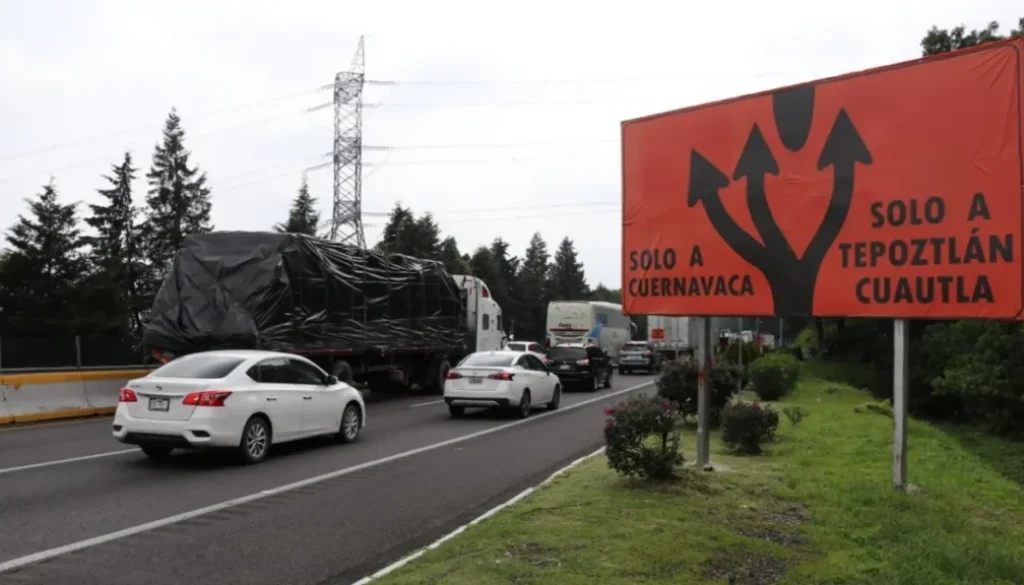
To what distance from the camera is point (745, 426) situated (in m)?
11.8

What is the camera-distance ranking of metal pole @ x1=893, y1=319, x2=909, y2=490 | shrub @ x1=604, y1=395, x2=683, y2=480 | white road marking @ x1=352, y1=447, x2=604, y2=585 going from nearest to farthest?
white road marking @ x1=352, y1=447, x2=604, y2=585, metal pole @ x1=893, y1=319, x2=909, y2=490, shrub @ x1=604, y1=395, x2=683, y2=480

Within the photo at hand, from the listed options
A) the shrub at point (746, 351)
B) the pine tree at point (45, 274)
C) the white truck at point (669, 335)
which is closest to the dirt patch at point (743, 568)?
the shrub at point (746, 351)

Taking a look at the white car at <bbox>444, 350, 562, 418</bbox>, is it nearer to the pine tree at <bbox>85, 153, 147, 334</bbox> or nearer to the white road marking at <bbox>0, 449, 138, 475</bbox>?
the white road marking at <bbox>0, 449, 138, 475</bbox>

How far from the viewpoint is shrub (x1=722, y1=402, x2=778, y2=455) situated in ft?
38.9

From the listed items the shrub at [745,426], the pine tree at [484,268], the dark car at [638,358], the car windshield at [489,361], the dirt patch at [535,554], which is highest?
the pine tree at [484,268]

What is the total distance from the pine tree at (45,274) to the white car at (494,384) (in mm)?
38392

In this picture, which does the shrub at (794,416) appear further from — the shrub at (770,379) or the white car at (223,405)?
the white car at (223,405)

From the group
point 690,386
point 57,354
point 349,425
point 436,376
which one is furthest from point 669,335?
point 349,425

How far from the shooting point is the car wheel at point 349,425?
535 inches

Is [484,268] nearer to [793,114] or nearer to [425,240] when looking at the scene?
[425,240]

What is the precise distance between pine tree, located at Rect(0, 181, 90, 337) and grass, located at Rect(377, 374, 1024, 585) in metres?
46.8

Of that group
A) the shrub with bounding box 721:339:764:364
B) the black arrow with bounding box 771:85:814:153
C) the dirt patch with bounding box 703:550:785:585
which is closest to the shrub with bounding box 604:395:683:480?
the dirt patch with bounding box 703:550:785:585

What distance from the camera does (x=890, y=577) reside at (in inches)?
231

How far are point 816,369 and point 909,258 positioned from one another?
39075 mm
